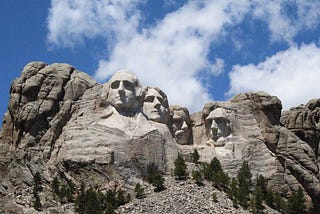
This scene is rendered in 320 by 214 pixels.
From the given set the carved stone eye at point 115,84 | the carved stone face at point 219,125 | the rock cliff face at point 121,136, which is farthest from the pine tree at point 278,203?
the carved stone eye at point 115,84

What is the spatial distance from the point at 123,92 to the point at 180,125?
14.3 feet

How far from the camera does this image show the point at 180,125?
53875 mm

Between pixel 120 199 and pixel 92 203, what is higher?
pixel 120 199

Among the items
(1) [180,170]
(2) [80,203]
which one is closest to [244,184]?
(1) [180,170]

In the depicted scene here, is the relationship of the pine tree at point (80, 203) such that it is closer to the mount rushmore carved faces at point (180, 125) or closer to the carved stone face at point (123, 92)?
the carved stone face at point (123, 92)

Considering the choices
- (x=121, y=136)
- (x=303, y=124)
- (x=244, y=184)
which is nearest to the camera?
(x=121, y=136)

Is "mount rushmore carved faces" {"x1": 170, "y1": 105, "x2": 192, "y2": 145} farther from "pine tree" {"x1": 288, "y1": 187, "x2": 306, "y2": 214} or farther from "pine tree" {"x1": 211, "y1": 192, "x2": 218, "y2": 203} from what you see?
"pine tree" {"x1": 288, "y1": 187, "x2": 306, "y2": 214}

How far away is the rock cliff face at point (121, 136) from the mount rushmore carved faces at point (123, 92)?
0.05 m

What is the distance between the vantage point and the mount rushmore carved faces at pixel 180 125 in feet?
176

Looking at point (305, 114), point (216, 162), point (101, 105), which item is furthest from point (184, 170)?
→ point (305, 114)

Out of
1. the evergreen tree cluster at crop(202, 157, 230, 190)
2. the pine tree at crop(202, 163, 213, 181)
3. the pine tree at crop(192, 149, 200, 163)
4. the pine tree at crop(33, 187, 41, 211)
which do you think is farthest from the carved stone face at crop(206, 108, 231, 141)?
the pine tree at crop(33, 187, 41, 211)

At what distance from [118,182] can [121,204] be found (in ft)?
5.25

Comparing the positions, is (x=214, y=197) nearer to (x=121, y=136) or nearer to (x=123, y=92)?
(x=121, y=136)

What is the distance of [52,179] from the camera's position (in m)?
48.7
